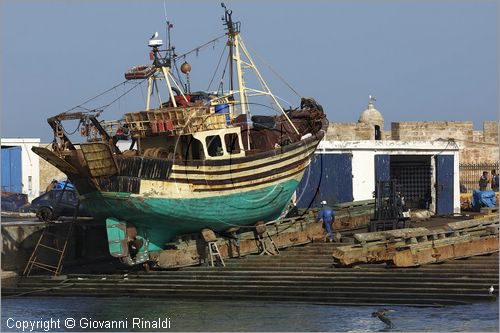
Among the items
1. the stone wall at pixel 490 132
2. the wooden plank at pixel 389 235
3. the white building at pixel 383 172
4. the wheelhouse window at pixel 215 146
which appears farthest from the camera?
the stone wall at pixel 490 132

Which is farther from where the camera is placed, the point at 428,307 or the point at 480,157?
the point at 480,157

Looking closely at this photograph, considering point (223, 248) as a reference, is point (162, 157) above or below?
above

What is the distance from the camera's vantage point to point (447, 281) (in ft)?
82.5

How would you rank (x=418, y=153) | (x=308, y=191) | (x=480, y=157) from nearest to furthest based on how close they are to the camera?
(x=308, y=191), (x=418, y=153), (x=480, y=157)

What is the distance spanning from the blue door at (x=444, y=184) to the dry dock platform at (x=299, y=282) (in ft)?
36.4

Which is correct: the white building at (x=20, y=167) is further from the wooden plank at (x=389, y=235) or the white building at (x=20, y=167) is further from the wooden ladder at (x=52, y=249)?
the wooden plank at (x=389, y=235)

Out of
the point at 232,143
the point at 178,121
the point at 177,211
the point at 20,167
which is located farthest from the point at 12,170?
the point at 177,211

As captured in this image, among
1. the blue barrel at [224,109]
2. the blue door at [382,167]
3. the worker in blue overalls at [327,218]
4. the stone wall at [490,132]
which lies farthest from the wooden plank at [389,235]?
the stone wall at [490,132]

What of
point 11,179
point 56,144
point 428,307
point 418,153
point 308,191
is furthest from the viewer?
point 11,179

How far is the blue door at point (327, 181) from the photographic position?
3738 cm

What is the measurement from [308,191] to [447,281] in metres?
12.7

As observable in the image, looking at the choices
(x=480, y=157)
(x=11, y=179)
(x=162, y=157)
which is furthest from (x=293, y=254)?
(x=11, y=179)

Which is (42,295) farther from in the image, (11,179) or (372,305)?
(11,179)

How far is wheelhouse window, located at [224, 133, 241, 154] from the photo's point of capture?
30.0 meters
